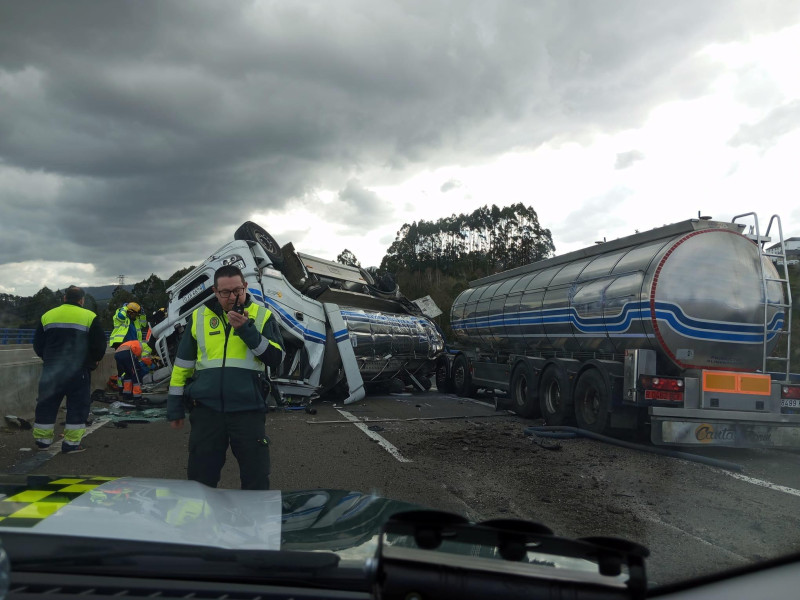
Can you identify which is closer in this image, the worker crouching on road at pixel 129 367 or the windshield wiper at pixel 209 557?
the windshield wiper at pixel 209 557

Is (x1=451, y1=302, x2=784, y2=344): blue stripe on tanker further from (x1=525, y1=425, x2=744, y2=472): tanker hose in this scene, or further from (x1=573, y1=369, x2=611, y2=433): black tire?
(x1=525, y1=425, x2=744, y2=472): tanker hose

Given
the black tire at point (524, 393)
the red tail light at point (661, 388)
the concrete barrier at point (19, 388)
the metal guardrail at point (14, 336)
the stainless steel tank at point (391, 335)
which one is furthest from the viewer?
the metal guardrail at point (14, 336)

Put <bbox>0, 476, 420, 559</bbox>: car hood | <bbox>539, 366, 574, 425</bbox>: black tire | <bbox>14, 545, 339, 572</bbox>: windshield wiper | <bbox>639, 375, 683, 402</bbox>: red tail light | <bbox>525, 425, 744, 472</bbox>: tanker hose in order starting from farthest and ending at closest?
<bbox>539, 366, 574, 425</bbox>: black tire
<bbox>639, 375, 683, 402</bbox>: red tail light
<bbox>525, 425, 744, 472</bbox>: tanker hose
<bbox>0, 476, 420, 559</bbox>: car hood
<bbox>14, 545, 339, 572</bbox>: windshield wiper

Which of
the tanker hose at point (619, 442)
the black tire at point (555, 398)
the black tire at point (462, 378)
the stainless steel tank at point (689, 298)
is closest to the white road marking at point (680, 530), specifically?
the tanker hose at point (619, 442)

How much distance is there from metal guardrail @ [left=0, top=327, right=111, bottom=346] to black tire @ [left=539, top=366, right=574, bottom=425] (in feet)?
127

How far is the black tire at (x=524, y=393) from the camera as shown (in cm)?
1027

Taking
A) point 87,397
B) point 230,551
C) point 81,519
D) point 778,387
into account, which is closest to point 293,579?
point 230,551

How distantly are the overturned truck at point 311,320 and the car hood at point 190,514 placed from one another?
8090mm

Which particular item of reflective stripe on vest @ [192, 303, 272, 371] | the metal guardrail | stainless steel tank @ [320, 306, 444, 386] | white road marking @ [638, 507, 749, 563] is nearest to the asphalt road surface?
white road marking @ [638, 507, 749, 563]

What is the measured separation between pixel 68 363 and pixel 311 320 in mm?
4658

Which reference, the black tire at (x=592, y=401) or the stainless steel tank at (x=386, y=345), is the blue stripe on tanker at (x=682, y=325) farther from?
the stainless steel tank at (x=386, y=345)

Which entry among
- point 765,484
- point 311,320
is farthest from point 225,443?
point 311,320

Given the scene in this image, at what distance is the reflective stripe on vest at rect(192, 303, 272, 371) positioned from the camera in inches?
153

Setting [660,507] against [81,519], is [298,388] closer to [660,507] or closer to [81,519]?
[660,507]
